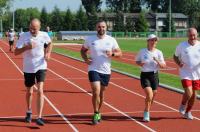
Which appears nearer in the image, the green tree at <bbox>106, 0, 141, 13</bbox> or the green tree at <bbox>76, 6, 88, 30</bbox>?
the green tree at <bbox>76, 6, 88, 30</bbox>

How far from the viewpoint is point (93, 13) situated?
10869 cm

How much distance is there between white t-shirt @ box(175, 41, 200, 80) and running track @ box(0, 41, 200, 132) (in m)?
0.93

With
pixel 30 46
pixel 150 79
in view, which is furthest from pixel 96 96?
pixel 30 46

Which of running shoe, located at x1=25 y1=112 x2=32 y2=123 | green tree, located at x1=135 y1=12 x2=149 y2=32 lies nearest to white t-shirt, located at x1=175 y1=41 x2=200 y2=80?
running shoe, located at x1=25 y1=112 x2=32 y2=123

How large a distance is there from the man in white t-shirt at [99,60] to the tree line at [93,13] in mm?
68656

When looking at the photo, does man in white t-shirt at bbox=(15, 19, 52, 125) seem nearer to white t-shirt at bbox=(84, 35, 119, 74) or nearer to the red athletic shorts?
white t-shirt at bbox=(84, 35, 119, 74)

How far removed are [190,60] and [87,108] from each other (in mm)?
2764

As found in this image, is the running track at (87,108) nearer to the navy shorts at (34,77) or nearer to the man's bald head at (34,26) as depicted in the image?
the navy shorts at (34,77)

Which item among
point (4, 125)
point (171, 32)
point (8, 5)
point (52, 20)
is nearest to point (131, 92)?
point (4, 125)

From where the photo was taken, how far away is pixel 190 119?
32.5 feet

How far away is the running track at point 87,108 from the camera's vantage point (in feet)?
30.0

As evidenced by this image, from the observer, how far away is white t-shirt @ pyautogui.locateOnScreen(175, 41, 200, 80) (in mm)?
9859

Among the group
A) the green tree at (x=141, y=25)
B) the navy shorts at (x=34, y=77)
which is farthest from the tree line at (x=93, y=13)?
the navy shorts at (x=34, y=77)

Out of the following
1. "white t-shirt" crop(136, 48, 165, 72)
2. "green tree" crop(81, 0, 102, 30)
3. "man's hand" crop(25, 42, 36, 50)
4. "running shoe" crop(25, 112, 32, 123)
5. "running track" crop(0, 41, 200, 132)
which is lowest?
"running track" crop(0, 41, 200, 132)
